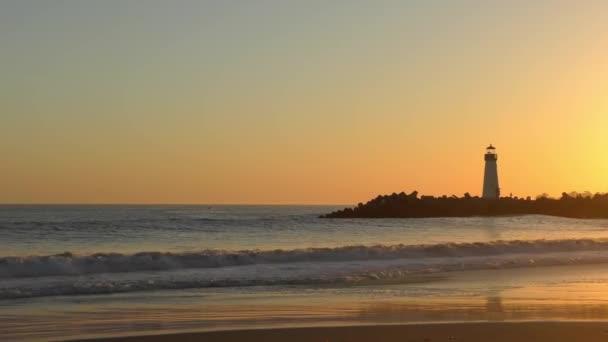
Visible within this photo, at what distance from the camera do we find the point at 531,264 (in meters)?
21.0

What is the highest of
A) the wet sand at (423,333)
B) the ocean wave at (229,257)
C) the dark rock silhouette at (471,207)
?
the dark rock silhouette at (471,207)

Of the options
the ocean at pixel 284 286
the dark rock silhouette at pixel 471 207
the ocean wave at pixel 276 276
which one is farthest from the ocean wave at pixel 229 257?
the dark rock silhouette at pixel 471 207

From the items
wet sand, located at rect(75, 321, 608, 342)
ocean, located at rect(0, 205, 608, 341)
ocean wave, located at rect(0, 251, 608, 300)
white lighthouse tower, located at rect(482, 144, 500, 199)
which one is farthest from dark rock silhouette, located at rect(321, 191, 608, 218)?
wet sand, located at rect(75, 321, 608, 342)

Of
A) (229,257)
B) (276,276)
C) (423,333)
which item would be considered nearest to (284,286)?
(276,276)

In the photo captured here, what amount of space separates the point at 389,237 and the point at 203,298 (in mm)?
19002

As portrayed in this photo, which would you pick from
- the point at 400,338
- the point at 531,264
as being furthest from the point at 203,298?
the point at 531,264

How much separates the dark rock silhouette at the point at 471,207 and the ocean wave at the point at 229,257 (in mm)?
32411

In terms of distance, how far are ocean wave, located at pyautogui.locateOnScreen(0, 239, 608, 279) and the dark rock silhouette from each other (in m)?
32.4

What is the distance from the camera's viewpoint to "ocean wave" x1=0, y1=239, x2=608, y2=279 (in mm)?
17828

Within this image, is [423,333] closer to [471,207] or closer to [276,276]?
[276,276]

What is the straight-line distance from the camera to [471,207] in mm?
60906

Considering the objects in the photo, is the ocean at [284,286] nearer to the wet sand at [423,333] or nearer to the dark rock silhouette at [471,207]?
the wet sand at [423,333]

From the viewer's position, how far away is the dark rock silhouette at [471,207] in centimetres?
5994

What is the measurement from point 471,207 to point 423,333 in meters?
52.6
